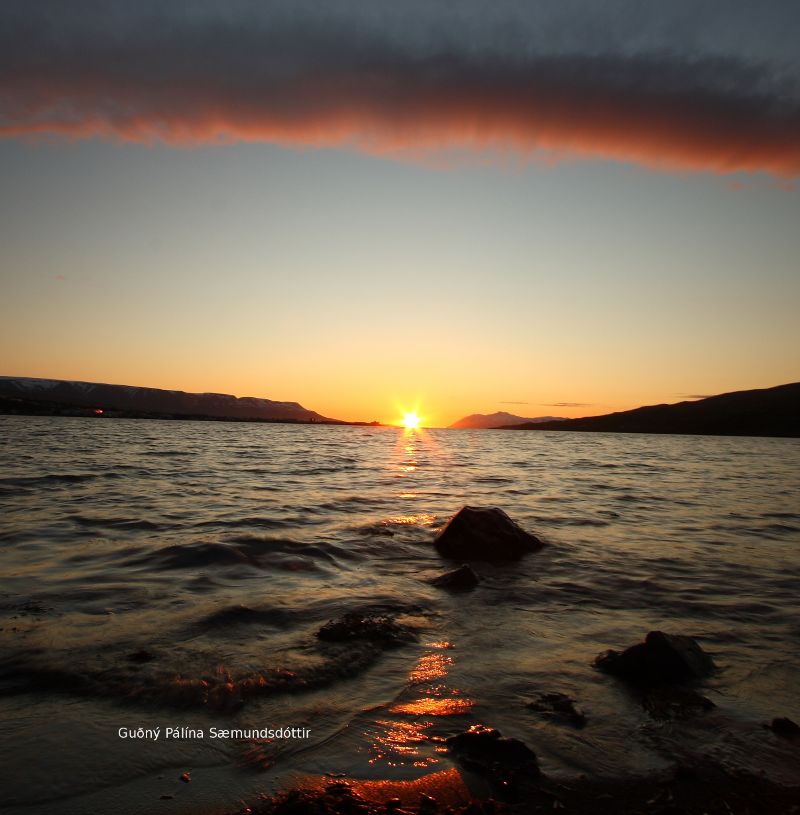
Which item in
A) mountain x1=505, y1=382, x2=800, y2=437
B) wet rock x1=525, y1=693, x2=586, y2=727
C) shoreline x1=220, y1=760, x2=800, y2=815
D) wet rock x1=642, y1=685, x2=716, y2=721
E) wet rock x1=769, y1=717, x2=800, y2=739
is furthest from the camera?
mountain x1=505, y1=382, x2=800, y2=437

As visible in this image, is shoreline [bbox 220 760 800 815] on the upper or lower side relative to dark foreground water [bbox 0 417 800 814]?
upper

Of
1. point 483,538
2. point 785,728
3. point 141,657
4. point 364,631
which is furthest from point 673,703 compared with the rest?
point 483,538

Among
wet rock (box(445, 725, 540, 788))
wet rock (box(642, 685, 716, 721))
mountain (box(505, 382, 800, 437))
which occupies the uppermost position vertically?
mountain (box(505, 382, 800, 437))

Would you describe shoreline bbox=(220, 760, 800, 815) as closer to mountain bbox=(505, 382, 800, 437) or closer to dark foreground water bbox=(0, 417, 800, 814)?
dark foreground water bbox=(0, 417, 800, 814)

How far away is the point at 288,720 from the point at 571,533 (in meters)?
10.1

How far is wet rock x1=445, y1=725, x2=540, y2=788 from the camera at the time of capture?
3447 mm

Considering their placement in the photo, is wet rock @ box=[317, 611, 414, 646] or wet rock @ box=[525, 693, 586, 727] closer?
wet rock @ box=[525, 693, 586, 727]

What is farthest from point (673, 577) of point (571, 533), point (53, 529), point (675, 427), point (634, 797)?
point (675, 427)

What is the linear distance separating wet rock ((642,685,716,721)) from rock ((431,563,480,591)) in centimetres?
360

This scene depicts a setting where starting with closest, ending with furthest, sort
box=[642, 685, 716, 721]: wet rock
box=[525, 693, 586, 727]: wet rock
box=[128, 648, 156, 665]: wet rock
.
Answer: box=[525, 693, 586, 727]: wet rock < box=[642, 685, 716, 721]: wet rock < box=[128, 648, 156, 665]: wet rock

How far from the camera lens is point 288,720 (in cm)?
410

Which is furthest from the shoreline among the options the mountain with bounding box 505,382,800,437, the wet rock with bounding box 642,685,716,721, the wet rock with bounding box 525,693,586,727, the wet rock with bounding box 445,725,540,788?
the mountain with bounding box 505,382,800,437

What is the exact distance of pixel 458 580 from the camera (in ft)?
27.4

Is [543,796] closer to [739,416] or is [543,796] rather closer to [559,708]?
[559,708]
